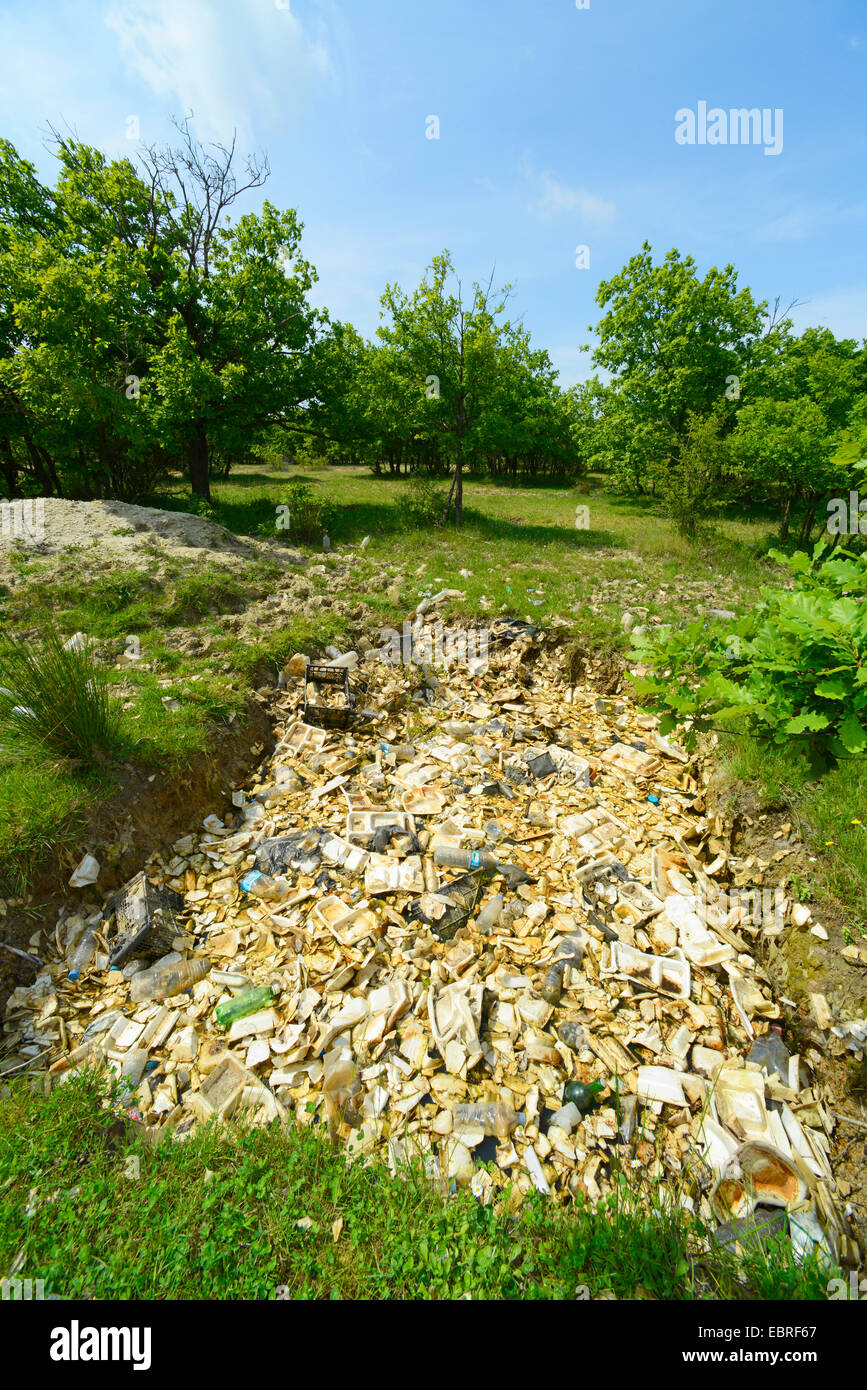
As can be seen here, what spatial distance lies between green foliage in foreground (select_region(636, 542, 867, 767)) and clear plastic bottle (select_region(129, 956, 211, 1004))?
322 centimetres

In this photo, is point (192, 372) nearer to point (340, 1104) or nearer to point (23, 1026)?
point (23, 1026)

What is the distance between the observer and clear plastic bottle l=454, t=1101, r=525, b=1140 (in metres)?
2.43

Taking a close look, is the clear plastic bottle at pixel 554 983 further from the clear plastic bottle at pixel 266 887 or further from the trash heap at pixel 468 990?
the clear plastic bottle at pixel 266 887

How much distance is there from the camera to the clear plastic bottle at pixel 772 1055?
105 inches

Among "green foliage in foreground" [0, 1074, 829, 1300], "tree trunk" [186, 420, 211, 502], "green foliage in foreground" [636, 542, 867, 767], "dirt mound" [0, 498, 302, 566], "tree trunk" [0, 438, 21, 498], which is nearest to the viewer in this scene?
"green foliage in foreground" [636, 542, 867, 767]

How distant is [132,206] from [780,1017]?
18584 millimetres

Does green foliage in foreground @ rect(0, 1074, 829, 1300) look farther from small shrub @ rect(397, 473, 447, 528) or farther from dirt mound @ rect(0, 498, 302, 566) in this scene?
small shrub @ rect(397, 473, 447, 528)

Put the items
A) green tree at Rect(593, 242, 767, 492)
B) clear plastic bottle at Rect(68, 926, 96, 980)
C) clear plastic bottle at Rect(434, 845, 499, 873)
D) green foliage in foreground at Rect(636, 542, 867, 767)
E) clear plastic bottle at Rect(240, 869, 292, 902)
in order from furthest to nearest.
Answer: green tree at Rect(593, 242, 767, 492) < clear plastic bottle at Rect(434, 845, 499, 873) < clear plastic bottle at Rect(240, 869, 292, 902) < clear plastic bottle at Rect(68, 926, 96, 980) < green foliage in foreground at Rect(636, 542, 867, 767)

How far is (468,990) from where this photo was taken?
298cm

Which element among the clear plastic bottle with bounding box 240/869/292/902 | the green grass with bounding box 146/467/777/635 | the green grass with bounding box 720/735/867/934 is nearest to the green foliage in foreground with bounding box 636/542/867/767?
the green grass with bounding box 720/735/867/934

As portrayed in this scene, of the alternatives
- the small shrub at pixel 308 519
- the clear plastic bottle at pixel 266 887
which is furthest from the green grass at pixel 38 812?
the small shrub at pixel 308 519

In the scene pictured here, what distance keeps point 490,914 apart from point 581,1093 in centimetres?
113

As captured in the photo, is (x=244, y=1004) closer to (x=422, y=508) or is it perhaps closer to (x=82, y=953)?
(x=82, y=953)

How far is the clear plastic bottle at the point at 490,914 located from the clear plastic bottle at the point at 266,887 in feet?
4.78
